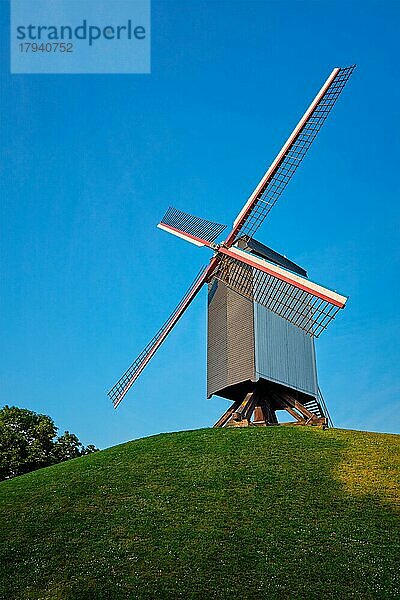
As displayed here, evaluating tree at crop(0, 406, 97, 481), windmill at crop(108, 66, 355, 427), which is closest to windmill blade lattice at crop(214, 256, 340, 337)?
windmill at crop(108, 66, 355, 427)

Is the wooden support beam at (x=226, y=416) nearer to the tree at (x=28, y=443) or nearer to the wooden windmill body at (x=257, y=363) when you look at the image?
the wooden windmill body at (x=257, y=363)

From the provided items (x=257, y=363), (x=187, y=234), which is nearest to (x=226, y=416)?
(x=257, y=363)

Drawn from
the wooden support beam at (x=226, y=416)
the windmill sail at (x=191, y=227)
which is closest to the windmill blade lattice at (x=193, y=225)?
the windmill sail at (x=191, y=227)

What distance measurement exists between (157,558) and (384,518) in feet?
24.8

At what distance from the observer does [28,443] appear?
135ft

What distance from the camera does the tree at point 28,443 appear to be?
129 ft

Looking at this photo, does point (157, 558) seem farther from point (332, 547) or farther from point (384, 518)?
point (384, 518)

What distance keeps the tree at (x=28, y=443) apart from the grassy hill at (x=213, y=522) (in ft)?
34.5

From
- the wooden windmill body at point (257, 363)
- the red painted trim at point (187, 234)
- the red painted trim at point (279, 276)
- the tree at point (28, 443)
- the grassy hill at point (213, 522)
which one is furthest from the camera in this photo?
the tree at point (28, 443)

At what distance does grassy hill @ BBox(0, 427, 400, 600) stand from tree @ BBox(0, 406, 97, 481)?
10520 millimetres

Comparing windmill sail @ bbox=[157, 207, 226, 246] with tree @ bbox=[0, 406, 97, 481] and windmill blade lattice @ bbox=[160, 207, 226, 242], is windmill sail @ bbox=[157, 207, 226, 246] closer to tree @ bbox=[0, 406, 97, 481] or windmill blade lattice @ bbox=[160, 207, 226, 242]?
windmill blade lattice @ bbox=[160, 207, 226, 242]

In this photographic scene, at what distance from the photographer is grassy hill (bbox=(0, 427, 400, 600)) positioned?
736 inches

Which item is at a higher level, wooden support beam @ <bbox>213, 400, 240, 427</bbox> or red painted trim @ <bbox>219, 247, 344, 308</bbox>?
red painted trim @ <bbox>219, 247, 344, 308</bbox>

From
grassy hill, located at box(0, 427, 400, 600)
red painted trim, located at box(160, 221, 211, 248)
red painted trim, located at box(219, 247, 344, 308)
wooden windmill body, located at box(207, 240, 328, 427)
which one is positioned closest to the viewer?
grassy hill, located at box(0, 427, 400, 600)
